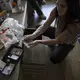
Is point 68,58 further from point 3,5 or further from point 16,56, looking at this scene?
point 3,5

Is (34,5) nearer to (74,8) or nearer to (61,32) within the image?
(61,32)

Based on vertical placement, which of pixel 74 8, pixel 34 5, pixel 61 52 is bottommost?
pixel 61 52

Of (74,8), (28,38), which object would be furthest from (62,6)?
(28,38)

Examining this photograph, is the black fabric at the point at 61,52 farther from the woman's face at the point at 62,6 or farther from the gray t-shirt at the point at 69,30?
the woman's face at the point at 62,6

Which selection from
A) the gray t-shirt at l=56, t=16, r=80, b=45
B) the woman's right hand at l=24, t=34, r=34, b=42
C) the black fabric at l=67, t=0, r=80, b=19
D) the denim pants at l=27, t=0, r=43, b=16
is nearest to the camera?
the black fabric at l=67, t=0, r=80, b=19

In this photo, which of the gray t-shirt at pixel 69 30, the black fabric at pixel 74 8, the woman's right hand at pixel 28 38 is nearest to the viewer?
the black fabric at pixel 74 8

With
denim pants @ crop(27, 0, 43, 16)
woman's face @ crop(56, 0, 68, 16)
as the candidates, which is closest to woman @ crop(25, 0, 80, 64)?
woman's face @ crop(56, 0, 68, 16)

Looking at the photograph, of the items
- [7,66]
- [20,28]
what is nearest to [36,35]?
[20,28]

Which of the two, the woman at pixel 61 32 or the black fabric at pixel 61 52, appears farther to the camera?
the black fabric at pixel 61 52

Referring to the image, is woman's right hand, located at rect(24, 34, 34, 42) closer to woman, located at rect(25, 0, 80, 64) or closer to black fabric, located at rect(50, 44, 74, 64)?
woman, located at rect(25, 0, 80, 64)

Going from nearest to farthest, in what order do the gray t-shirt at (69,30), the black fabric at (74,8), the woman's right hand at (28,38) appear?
the black fabric at (74,8) → the gray t-shirt at (69,30) → the woman's right hand at (28,38)

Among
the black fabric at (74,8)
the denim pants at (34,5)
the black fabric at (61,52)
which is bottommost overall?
the black fabric at (61,52)

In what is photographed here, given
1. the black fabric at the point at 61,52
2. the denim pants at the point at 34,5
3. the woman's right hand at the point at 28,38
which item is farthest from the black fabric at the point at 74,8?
the denim pants at the point at 34,5

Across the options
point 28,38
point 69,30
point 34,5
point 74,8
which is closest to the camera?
point 74,8
